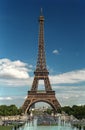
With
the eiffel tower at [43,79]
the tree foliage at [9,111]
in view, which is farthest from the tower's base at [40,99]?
the tree foliage at [9,111]

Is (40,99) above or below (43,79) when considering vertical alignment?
below

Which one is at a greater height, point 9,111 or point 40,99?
point 40,99

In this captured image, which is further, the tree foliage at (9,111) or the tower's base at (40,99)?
the tree foliage at (9,111)

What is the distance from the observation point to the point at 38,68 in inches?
3113

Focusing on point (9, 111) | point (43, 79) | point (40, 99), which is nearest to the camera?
point (43, 79)

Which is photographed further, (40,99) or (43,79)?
(40,99)

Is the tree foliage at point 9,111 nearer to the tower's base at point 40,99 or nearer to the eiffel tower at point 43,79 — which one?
the tower's base at point 40,99

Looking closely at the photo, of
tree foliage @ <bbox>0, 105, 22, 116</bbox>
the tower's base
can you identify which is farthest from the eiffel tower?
tree foliage @ <bbox>0, 105, 22, 116</bbox>

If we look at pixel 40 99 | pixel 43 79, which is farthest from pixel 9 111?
pixel 43 79

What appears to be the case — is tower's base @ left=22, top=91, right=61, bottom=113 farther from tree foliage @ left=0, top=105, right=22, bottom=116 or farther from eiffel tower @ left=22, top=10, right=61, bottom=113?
tree foliage @ left=0, top=105, right=22, bottom=116

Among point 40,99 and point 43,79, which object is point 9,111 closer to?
point 40,99

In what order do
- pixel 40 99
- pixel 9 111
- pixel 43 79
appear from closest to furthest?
pixel 43 79 < pixel 40 99 < pixel 9 111

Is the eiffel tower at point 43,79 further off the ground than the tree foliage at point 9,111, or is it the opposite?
the eiffel tower at point 43,79

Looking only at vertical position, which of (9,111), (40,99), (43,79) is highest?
(43,79)
